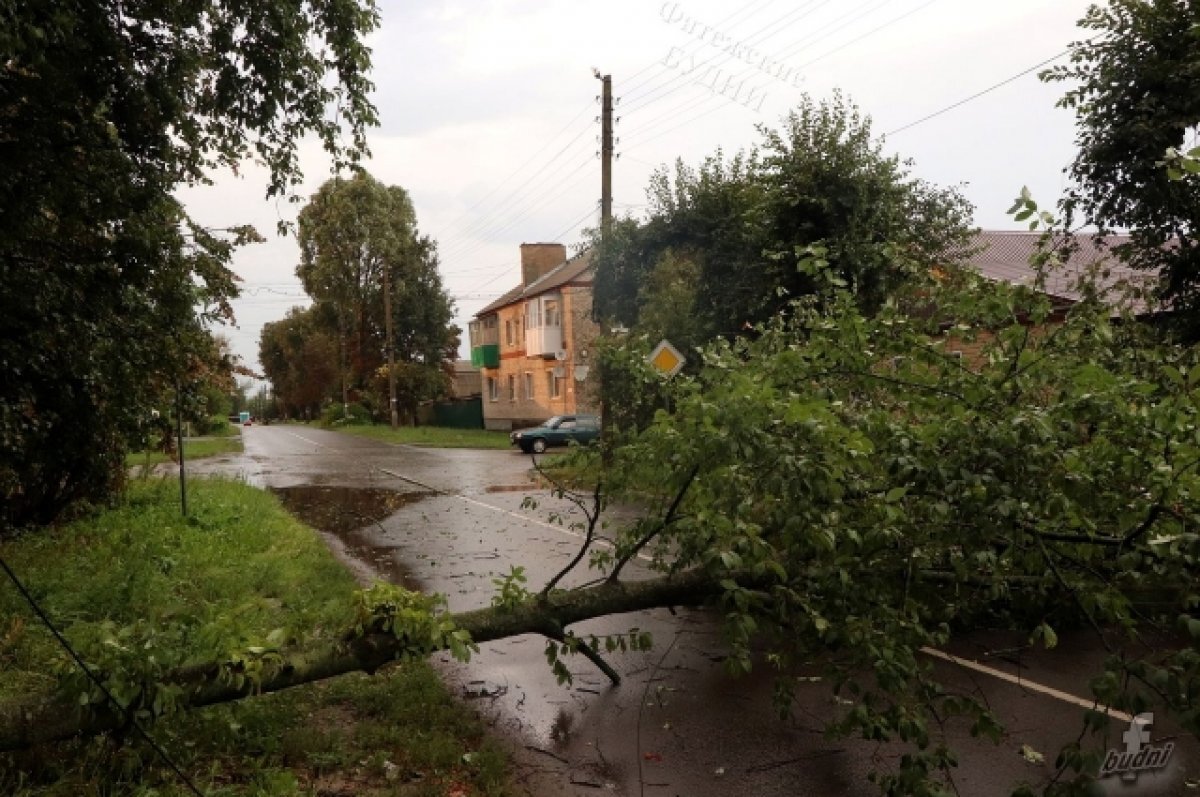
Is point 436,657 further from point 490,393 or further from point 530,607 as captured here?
point 490,393

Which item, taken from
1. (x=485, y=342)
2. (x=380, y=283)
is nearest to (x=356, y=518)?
(x=485, y=342)

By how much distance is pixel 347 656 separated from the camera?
4219 millimetres

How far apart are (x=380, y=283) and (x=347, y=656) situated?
1870 inches

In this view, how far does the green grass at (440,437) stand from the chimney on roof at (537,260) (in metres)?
8.57

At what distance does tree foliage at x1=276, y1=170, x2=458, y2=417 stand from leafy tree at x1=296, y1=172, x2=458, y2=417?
56mm

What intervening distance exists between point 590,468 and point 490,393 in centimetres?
4279

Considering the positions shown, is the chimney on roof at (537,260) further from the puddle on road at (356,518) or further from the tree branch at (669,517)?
the tree branch at (669,517)

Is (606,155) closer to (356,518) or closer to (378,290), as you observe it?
(356,518)

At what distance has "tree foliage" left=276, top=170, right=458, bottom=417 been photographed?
47469mm

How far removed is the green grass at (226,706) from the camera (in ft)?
12.8

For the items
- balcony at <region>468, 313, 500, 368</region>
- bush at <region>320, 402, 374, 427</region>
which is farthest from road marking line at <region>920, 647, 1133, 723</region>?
bush at <region>320, 402, 374, 427</region>

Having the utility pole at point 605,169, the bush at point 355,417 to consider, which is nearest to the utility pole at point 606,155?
the utility pole at point 605,169

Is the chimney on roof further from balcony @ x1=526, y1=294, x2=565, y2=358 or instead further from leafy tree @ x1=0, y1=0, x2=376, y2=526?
leafy tree @ x1=0, y1=0, x2=376, y2=526

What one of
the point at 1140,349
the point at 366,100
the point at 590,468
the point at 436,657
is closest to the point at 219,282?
the point at 366,100
